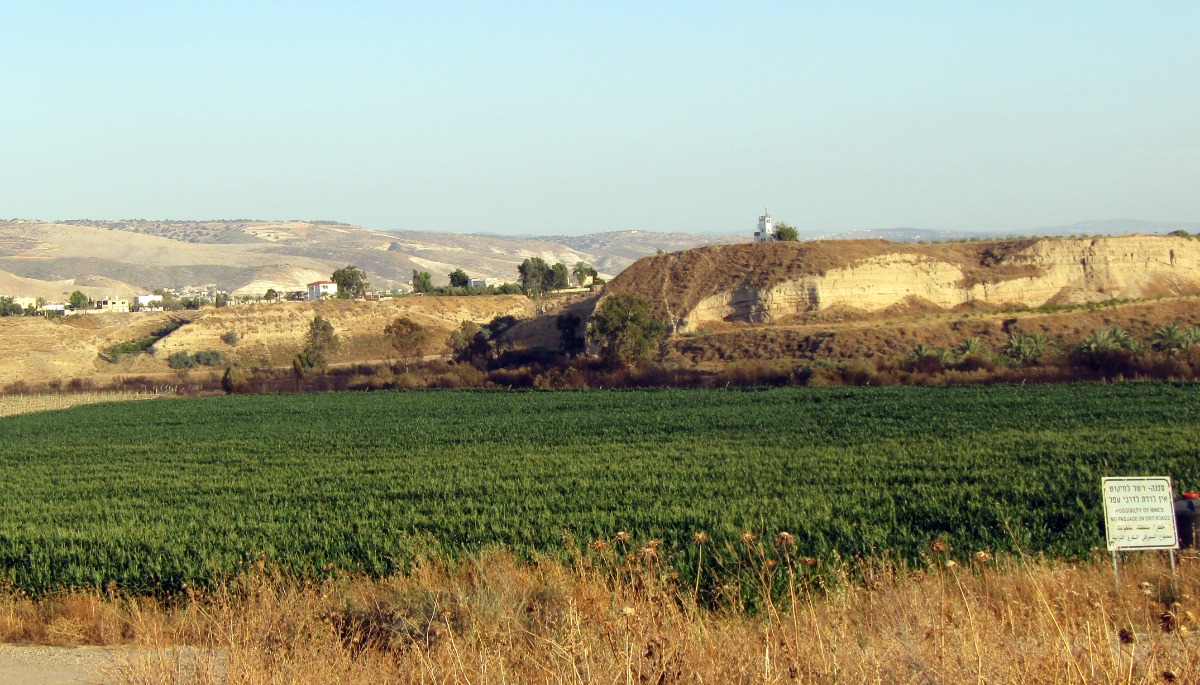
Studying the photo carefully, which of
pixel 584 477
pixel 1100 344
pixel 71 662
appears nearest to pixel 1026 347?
pixel 1100 344

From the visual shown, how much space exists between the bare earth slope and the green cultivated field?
94.4 ft

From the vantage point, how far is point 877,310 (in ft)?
212

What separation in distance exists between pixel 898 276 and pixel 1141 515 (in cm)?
6129

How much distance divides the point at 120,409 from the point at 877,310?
142 feet

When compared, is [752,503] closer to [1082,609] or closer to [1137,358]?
[1082,609]

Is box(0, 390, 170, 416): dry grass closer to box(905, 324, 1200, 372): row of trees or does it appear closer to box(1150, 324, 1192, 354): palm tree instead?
box(905, 324, 1200, 372): row of trees

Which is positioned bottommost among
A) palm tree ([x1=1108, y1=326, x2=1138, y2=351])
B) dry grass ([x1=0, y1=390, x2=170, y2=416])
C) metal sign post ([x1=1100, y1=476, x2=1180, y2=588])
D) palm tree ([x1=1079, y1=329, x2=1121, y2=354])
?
dry grass ([x1=0, y1=390, x2=170, y2=416])

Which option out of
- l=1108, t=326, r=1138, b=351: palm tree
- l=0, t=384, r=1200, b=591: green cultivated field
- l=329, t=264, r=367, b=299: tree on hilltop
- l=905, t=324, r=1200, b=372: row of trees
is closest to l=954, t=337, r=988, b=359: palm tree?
l=905, t=324, r=1200, b=372: row of trees

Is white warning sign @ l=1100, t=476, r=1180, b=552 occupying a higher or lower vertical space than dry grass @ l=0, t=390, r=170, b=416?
higher

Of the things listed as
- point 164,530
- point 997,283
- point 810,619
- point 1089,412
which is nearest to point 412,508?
point 164,530

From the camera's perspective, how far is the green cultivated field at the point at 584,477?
12375 millimetres

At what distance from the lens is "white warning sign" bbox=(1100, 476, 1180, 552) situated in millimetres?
7617

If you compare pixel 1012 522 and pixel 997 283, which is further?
pixel 997 283

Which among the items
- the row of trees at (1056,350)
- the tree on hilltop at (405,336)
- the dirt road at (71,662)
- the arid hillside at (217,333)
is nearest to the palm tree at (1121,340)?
the row of trees at (1056,350)
